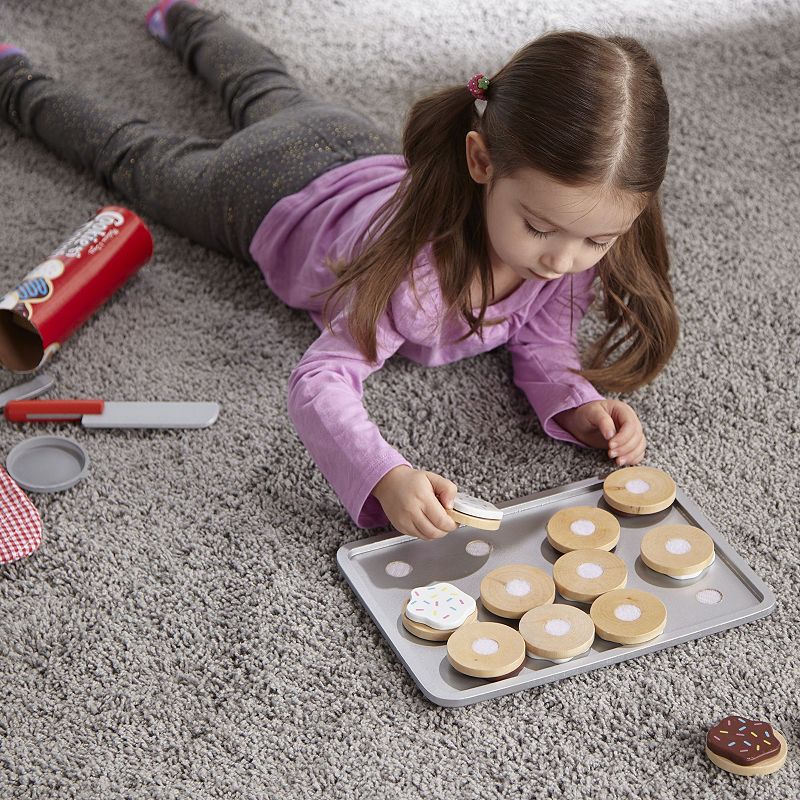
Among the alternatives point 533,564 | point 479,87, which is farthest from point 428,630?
point 479,87

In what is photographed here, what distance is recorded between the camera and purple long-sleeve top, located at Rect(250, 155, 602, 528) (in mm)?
993

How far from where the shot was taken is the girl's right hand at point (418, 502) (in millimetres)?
932

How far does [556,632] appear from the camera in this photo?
2.90 ft

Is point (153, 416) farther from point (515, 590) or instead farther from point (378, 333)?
point (515, 590)

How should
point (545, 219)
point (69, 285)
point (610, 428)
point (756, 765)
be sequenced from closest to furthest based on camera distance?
point (756, 765) → point (545, 219) → point (610, 428) → point (69, 285)

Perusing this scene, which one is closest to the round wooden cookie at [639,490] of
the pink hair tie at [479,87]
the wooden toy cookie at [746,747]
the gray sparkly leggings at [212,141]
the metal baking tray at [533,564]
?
the metal baking tray at [533,564]

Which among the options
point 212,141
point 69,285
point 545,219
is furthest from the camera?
point 212,141

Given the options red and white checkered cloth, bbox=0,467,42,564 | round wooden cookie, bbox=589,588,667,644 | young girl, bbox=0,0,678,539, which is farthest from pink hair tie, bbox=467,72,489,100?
red and white checkered cloth, bbox=0,467,42,564

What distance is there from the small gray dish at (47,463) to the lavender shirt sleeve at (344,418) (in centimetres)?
21

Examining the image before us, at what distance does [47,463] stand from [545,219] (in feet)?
1.72

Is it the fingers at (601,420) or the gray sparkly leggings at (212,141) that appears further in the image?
the gray sparkly leggings at (212,141)

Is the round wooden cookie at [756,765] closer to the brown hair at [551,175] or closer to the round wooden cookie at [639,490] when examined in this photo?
the round wooden cookie at [639,490]

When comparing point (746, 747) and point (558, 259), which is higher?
point (558, 259)

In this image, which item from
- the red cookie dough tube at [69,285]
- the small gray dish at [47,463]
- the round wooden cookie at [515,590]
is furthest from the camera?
the red cookie dough tube at [69,285]
